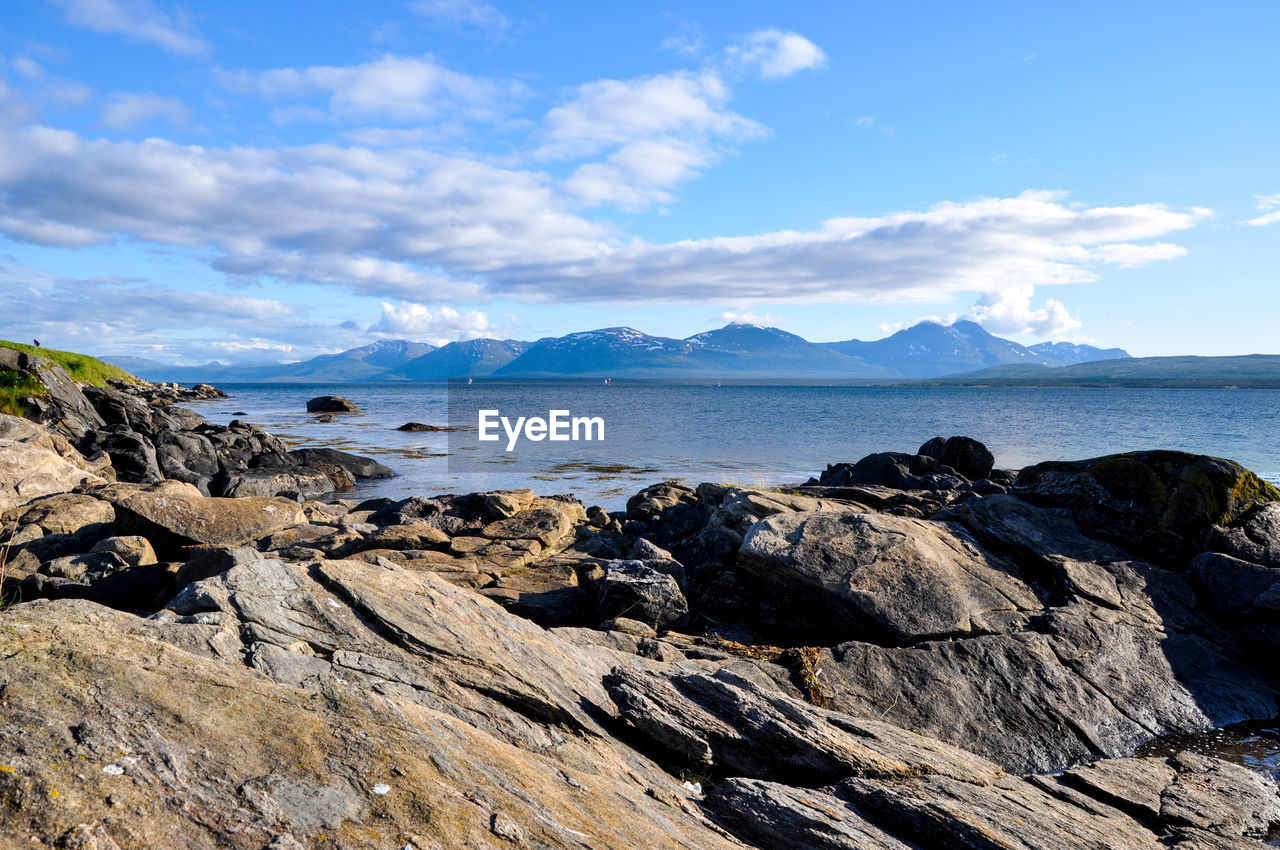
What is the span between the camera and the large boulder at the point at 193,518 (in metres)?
15.1

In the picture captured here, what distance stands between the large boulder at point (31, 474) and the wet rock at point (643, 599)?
52.9 feet

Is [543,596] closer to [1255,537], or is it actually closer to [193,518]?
[193,518]

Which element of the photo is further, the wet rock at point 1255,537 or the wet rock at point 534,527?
the wet rock at point 534,527

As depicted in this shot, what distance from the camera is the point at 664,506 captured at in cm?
2473

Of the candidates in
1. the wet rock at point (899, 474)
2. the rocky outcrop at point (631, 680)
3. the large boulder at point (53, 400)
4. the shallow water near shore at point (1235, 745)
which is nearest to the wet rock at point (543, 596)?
the rocky outcrop at point (631, 680)

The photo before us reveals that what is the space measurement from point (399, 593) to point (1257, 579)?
14753mm

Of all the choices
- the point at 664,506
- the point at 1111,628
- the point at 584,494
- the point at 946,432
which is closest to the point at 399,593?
the point at 1111,628

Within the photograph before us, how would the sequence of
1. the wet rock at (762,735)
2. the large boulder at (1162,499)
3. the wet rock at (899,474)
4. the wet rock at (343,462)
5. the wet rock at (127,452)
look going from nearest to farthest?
the wet rock at (762,735), the large boulder at (1162,499), the wet rock at (899,474), the wet rock at (127,452), the wet rock at (343,462)

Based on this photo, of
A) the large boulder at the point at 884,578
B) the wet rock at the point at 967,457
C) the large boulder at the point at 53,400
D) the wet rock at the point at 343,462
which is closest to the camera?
the large boulder at the point at 884,578

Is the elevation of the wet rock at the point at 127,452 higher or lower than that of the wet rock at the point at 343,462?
higher

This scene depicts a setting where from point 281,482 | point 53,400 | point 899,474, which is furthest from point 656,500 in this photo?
point 53,400

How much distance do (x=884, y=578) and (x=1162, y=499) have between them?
7338mm

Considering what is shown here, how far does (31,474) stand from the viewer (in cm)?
2047

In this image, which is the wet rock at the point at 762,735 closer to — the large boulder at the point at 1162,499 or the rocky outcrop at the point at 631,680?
the rocky outcrop at the point at 631,680
